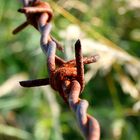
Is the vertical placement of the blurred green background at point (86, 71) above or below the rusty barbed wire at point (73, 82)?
below

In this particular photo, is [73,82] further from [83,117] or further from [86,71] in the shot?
[86,71]

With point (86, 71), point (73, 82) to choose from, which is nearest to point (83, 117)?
point (73, 82)

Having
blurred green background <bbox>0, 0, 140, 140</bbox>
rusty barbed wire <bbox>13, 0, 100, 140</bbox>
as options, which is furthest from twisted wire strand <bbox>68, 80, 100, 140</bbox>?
blurred green background <bbox>0, 0, 140, 140</bbox>

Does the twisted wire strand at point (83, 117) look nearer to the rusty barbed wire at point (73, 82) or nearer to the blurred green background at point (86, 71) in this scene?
the rusty barbed wire at point (73, 82)

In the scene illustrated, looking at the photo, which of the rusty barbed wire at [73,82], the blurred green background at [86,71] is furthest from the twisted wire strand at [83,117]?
the blurred green background at [86,71]

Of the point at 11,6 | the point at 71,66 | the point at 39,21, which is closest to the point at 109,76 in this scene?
the point at 11,6

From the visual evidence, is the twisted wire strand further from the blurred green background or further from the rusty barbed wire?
the blurred green background

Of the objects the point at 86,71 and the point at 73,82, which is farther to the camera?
the point at 86,71

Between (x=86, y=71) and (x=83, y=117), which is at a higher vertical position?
(x=83, y=117)
